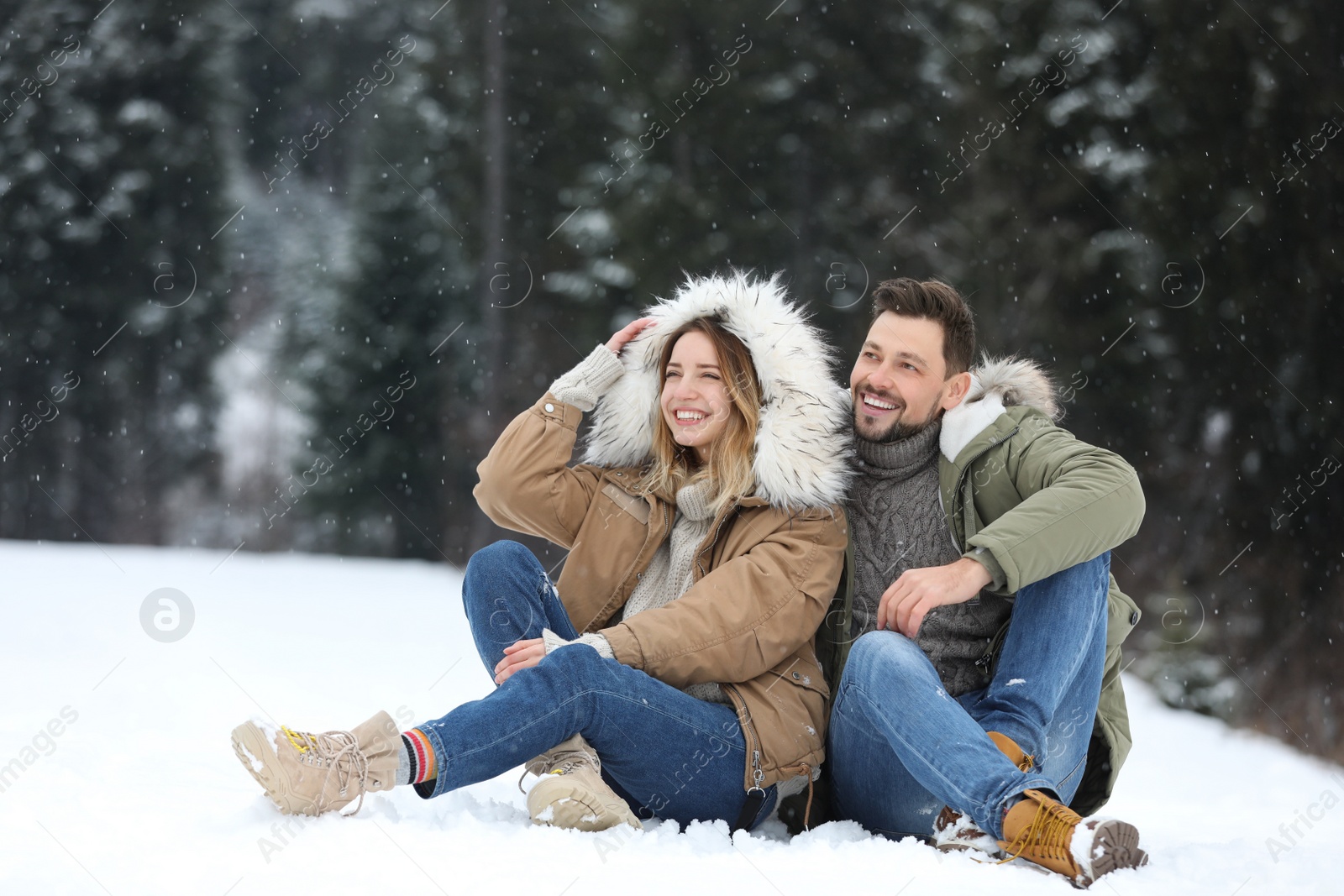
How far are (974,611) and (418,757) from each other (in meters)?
1.19

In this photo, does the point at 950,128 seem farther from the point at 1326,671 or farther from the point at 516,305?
the point at 1326,671

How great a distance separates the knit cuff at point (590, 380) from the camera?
107 inches

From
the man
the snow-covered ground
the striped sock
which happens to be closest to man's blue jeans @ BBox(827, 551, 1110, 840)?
the man

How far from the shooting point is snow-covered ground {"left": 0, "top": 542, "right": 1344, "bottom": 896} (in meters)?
1.84

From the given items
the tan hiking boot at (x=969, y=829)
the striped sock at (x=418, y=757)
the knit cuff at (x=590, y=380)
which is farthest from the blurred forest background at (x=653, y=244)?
the striped sock at (x=418, y=757)

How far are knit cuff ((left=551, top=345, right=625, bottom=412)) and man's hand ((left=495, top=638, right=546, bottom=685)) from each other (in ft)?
2.07

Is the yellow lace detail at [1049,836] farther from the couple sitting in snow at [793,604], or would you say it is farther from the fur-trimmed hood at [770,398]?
the fur-trimmed hood at [770,398]

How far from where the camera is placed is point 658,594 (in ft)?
8.46

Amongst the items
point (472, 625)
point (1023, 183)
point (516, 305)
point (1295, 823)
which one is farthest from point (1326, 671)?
point (516, 305)

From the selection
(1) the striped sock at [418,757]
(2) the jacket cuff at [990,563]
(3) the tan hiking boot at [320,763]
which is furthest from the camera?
(2) the jacket cuff at [990,563]

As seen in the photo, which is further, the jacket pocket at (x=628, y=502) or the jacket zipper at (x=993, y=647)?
the jacket pocket at (x=628, y=502)

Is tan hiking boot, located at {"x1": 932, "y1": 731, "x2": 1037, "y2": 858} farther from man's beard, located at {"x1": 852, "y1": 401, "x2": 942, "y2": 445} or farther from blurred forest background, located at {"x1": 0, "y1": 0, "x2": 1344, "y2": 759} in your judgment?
blurred forest background, located at {"x1": 0, "y1": 0, "x2": 1344, "y2": 759}

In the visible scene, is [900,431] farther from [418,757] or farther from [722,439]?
[418,757]

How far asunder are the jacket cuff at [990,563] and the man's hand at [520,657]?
33.2 inches
